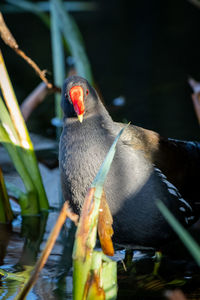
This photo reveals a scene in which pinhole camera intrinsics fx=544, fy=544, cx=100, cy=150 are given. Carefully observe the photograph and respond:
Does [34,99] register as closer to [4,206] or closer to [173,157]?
[4,206]

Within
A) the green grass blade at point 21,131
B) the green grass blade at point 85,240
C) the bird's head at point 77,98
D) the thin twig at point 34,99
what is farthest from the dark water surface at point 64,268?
the thin twig at point 34,99

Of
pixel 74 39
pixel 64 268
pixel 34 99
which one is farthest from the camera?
pixel 34 99

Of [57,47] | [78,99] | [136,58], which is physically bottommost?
[78,99]

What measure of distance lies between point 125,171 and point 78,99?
0.48 m

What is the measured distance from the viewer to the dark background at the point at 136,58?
5668 mm

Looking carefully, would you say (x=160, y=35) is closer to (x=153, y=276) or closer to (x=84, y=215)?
(x=153, y=276)

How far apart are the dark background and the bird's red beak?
2.16m

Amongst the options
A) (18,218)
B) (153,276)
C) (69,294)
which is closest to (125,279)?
(153,276)

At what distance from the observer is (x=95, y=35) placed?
7980mm

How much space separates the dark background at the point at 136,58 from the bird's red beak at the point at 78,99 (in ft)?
7.07

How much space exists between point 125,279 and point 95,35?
542 cm

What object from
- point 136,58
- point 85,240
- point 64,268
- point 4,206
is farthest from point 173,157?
point 136,58

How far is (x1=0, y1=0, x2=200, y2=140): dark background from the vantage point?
567 cm

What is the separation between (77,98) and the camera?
3037 mm
